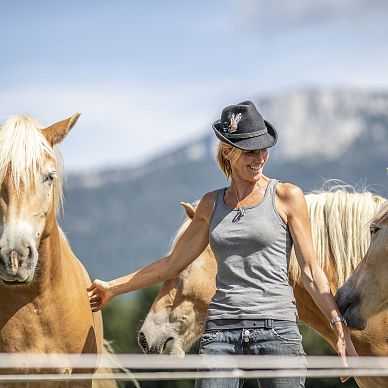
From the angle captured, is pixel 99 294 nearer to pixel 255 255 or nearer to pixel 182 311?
pixel 182 311

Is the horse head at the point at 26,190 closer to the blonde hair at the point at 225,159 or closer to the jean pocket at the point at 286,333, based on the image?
the blonde hair at the point at 225,159

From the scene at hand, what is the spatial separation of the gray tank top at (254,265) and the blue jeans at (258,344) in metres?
0.08

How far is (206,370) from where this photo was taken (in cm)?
477

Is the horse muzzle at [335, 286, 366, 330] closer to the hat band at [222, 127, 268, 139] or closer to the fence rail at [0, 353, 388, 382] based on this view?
the fence rail at [0, 353, 388, 382]

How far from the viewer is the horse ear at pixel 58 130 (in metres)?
5.21

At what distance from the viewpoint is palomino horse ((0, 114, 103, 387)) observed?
4.75 m

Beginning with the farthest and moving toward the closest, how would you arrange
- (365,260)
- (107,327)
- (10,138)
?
(107,327) → (365,260) → (10,138)

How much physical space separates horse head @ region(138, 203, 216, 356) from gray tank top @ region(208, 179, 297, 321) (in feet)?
5.52

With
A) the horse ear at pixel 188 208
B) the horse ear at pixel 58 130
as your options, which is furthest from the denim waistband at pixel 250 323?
the horse ear at pixel 188 208

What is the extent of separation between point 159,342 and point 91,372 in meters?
1.19

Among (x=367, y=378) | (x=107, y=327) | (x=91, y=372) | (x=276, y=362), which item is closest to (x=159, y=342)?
(x=91, y=372)

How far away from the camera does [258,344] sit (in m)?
4.75

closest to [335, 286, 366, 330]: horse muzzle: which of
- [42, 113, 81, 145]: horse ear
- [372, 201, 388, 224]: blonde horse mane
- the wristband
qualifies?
the wristband

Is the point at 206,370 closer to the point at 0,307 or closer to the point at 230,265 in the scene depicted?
the point at 230,265
